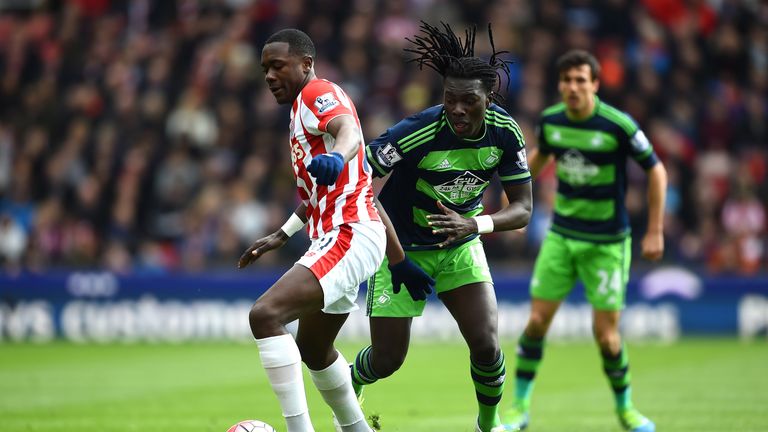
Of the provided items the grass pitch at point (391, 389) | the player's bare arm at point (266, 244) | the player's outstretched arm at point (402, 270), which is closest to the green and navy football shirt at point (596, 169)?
the grass pitch at point (391, 389)

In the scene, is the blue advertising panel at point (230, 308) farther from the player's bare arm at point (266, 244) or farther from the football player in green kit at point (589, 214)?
the player's bare arm at point (266, 244)

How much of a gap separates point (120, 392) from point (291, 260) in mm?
7148

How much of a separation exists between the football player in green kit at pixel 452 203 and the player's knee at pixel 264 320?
1077mm

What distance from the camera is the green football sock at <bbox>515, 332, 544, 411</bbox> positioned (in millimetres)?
9383

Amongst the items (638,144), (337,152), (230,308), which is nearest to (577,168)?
(638,144)

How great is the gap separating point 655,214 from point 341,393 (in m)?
3.56

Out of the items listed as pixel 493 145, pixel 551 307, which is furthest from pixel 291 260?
pixel 493 145

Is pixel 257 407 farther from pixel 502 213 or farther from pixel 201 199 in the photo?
pixel 201 199

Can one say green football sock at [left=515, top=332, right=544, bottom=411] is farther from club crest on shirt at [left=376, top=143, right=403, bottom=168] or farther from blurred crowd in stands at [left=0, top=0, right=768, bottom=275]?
blurred crowd in stands at [left=0, top=0, right=768, bottom=275]

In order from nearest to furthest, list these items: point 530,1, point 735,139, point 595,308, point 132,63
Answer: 1. point 595,308
2. point 735,139
3. point 530,1
4. point 132,63

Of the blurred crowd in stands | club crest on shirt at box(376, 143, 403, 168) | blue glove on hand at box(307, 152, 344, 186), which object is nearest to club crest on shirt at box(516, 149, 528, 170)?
club crest on shirt at box(376, 143, 403, 168)

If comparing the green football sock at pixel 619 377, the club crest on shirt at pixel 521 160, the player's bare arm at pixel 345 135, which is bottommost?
the green football sock at pixel 619 377

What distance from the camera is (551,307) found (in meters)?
9.56

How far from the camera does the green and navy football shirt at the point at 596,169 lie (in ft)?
31.4
